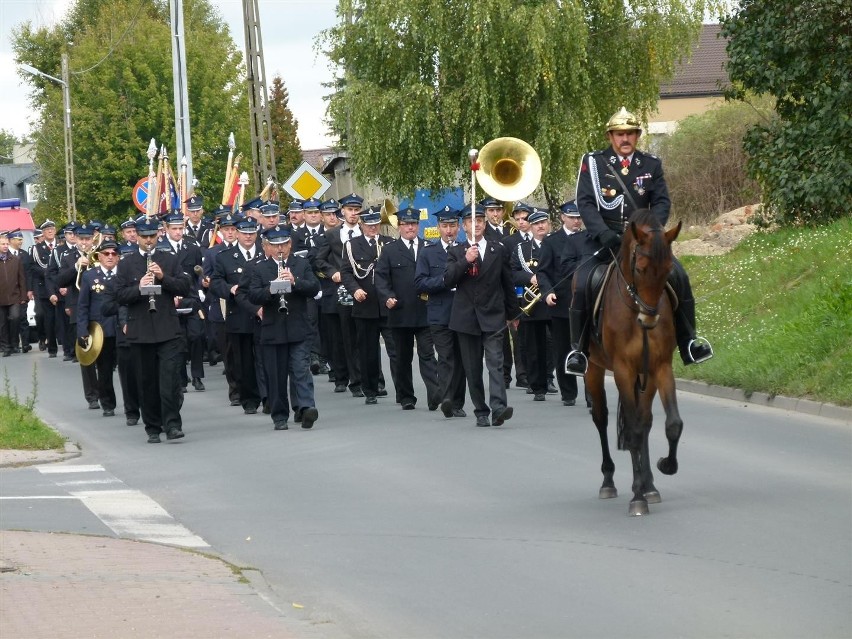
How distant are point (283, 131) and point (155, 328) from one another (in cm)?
9754

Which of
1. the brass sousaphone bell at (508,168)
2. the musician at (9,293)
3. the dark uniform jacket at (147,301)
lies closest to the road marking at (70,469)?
the dark uniform jacket at (147,301)

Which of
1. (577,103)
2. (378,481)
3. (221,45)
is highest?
Result: (221,45)

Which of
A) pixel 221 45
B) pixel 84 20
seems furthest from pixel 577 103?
pixel 84 20

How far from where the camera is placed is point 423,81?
3456 cm

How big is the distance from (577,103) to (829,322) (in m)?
16.7

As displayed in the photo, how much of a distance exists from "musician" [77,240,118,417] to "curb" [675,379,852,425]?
6.68m

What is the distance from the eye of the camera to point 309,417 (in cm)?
1588

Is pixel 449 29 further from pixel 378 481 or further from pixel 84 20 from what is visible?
pixel 84 20

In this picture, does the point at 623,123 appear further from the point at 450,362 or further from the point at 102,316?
the point at 102,316

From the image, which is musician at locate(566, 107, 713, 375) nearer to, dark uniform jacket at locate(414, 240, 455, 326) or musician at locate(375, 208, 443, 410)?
dark uniform jacket at locate(414, 240, 455, 326)

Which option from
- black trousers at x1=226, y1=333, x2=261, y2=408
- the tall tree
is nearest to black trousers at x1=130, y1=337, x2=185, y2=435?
black trousers at x1=226, y1=333, x2=261, y2=408

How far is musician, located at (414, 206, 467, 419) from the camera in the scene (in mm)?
16297

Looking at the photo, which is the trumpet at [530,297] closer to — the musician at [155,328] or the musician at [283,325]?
the musician at [283,325]

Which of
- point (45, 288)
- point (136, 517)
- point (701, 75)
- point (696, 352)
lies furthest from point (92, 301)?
point (701, 75)
